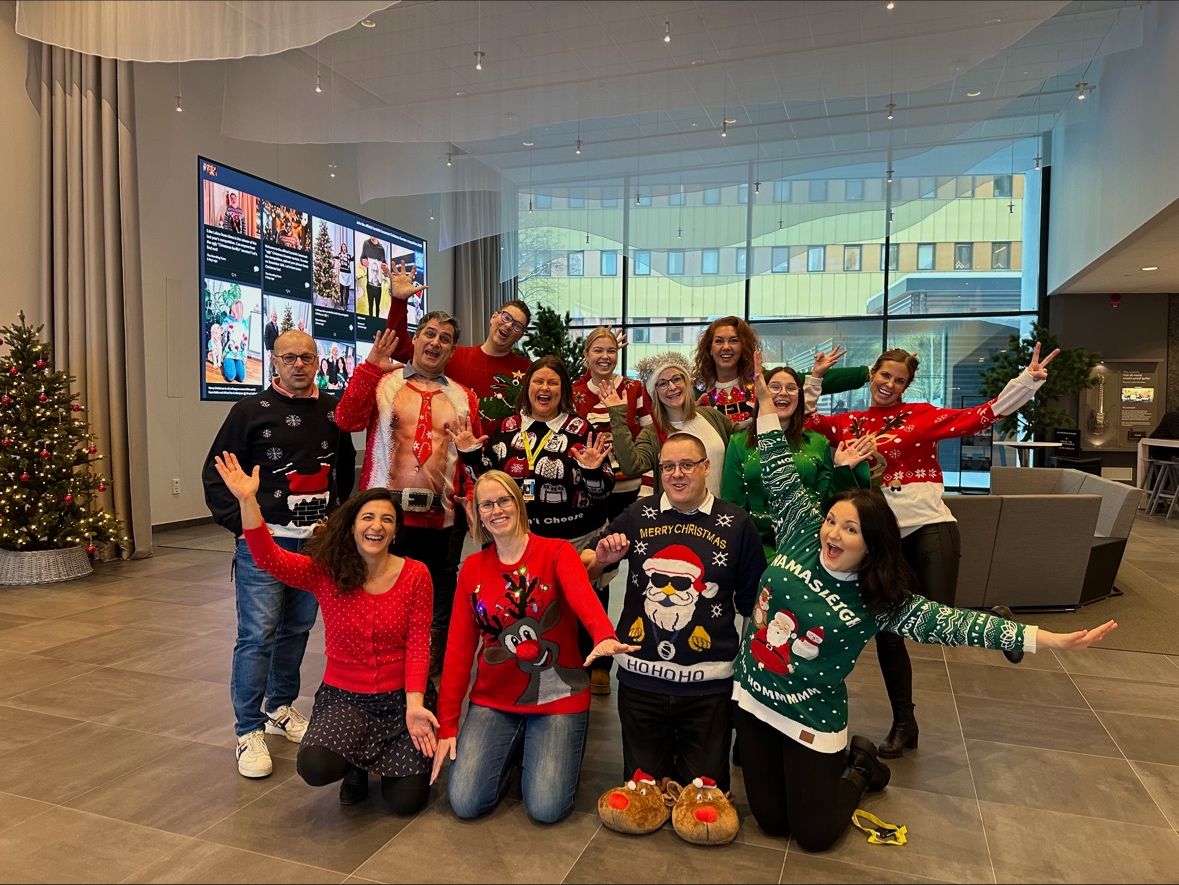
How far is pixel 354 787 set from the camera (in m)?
2.44

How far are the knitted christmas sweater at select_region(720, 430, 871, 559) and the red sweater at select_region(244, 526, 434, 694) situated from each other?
1157 mm

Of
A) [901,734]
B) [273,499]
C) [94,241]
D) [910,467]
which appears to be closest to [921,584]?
[910,467]

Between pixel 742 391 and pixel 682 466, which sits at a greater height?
pixel 742 391

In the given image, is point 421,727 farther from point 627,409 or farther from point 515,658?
point 627,409

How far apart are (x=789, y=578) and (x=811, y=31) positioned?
468 cm

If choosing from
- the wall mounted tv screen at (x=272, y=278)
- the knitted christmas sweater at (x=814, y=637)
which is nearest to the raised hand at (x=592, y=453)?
the knitted christmas sweater at (x=814, y=637)

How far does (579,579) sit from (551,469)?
641 millimetres

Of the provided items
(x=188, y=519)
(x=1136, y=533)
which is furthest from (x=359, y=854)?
(x=1136, y=533)

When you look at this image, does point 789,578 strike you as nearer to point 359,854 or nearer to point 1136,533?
point 359,854

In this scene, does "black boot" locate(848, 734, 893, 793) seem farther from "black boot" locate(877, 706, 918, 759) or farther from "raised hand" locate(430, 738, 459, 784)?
"raised hand" locate(430, 738, 459, 784)

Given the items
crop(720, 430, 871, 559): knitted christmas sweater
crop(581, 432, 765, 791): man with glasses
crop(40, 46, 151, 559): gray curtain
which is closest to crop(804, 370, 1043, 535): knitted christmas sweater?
crop(720, 430, 871, 559): knitted christmas sweater

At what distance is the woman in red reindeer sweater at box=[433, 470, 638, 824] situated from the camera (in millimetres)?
2385

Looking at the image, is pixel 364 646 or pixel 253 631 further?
pixel 253 631

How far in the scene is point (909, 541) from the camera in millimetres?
2879
